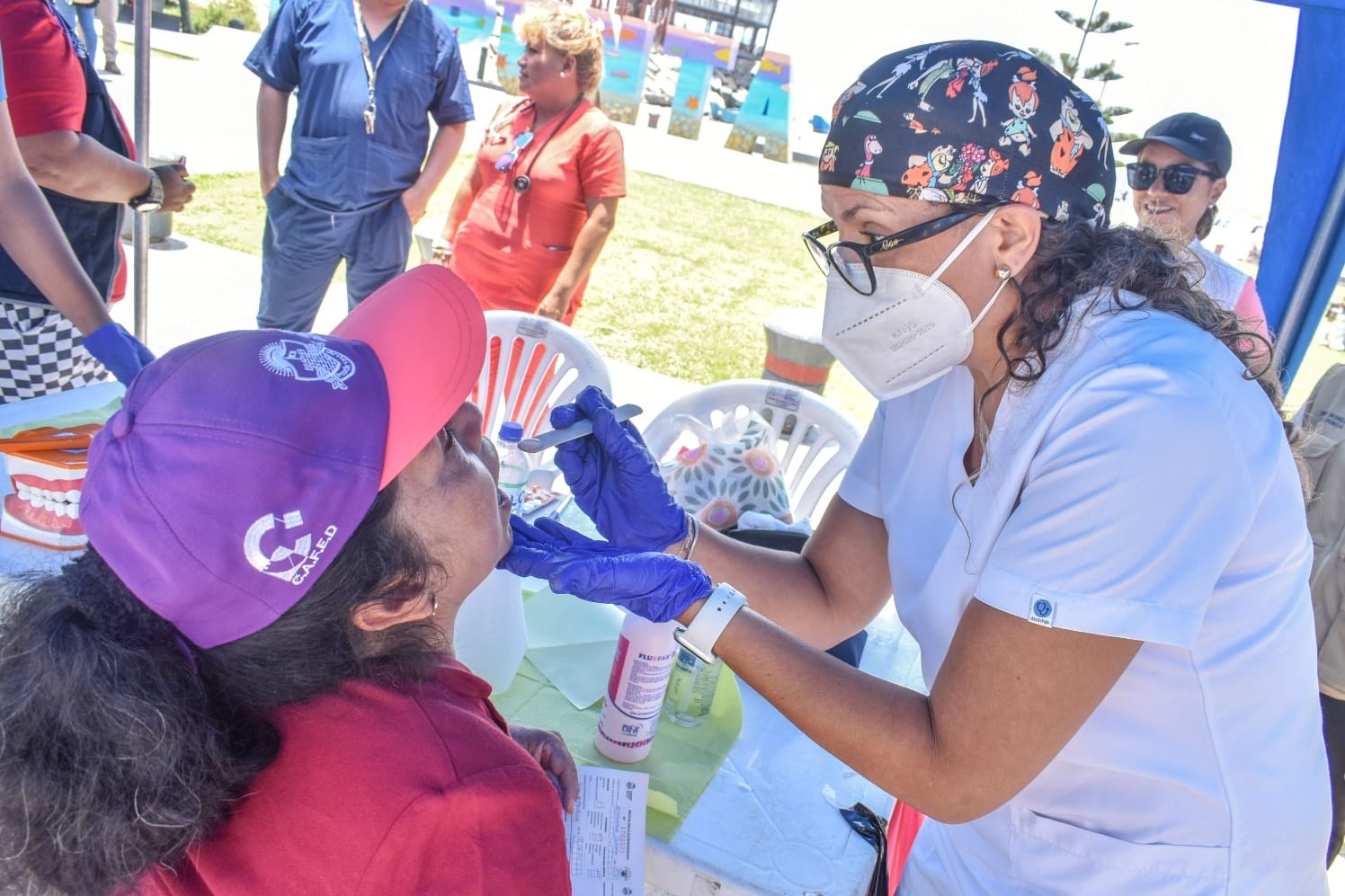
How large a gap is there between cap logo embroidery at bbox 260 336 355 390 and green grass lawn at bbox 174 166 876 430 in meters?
4.65

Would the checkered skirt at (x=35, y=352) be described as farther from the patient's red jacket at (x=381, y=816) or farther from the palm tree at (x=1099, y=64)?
the palm tree at (x=1099, y=64)

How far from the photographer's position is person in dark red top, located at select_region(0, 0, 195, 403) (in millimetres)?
2209

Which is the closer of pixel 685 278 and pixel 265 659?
pixel 265 659

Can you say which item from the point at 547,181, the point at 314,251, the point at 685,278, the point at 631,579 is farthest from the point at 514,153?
the point at 685,278

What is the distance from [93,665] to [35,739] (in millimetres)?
106

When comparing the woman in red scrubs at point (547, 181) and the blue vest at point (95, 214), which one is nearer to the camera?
the blue vest at point (95, 214)

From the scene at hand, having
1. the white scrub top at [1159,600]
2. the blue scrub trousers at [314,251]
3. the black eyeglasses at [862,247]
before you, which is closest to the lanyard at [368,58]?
the blue scrub trousers at [314,251]

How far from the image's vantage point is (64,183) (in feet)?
7.93

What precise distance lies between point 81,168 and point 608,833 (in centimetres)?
223

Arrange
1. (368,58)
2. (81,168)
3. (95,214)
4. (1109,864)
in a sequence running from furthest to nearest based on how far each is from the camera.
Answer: (368,58), (95,214), (81,168), (1109,864)

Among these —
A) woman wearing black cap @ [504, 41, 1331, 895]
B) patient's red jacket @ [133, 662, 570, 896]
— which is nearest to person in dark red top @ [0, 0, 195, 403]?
patient's red jacket @ [133, 662, 570, 896]

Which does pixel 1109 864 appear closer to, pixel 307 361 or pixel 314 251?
pixel 307 361

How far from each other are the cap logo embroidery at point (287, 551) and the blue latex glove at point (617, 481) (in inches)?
26.4

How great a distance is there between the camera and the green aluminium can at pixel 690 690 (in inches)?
61.5
